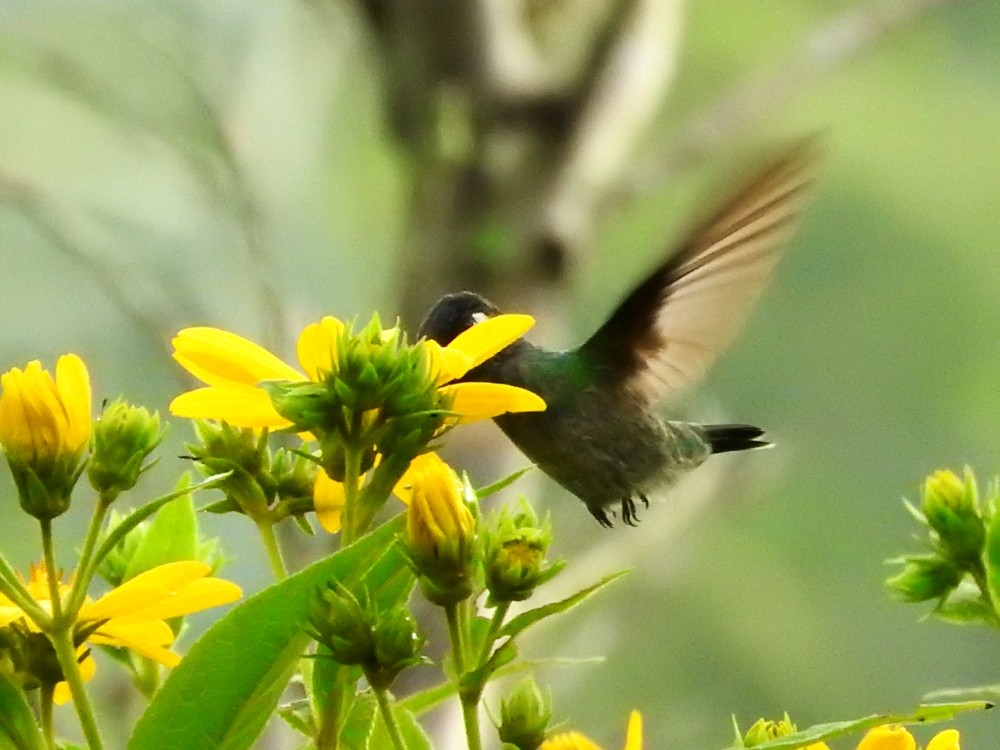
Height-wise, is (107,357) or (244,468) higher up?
(107,357)

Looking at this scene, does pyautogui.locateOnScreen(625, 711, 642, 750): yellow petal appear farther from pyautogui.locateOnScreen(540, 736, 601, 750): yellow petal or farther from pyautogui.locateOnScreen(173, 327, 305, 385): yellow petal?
pyautogui.locateOnScreen(173, 327, 305, 385): yellow petal

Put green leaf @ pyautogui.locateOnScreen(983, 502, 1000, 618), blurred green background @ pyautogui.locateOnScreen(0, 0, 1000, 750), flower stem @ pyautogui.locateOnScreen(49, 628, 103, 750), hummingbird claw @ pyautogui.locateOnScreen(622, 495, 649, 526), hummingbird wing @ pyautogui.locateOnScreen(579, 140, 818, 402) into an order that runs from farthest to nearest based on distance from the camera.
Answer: blurred green background @ pyautogui.locateOnScreen(0, 0, 1000, 750) → hummingbird claw @ pyautogui.locateOnScreen(622, 495, 649, 526) → hummingbird wing @ pyautogui.locateOnScreen(579, 140, 818, 402) → green leaf @ pyautogui.locateOnScreen(983, 502, 1000, 618) → flower stem @ pyautogui.locateOnScreen(49, 628, 103, 750)

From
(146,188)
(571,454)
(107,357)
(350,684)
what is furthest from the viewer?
(146,188)

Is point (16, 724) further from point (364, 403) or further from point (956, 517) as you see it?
point (956, 517)

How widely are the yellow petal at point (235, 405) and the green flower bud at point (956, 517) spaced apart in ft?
0.79

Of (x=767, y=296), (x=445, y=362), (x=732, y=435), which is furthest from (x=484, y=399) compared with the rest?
(x=767, y=296)

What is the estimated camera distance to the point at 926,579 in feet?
1.58

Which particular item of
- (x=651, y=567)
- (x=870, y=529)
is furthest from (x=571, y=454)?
(x=870, y=529)

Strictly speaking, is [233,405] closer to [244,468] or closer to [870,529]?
[244,468]

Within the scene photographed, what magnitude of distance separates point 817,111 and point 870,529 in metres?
0.77

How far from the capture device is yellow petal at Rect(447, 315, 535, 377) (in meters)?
0.39

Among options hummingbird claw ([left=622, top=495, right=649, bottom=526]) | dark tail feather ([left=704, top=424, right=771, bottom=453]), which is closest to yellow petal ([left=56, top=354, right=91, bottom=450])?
hummingbird claw ([left=622, top=495, right=649, bottom=526])

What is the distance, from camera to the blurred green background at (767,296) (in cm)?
221

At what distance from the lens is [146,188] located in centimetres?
234
